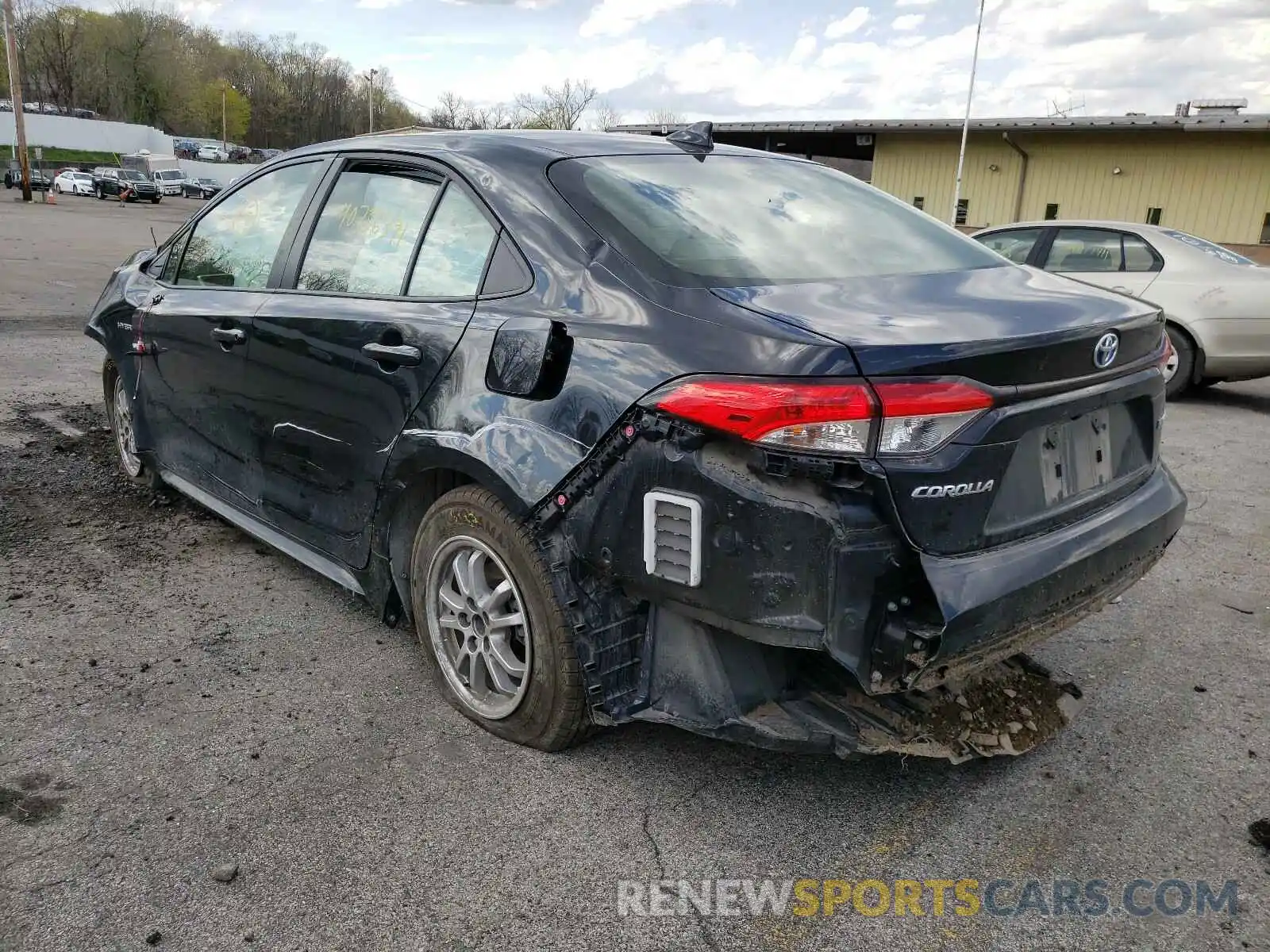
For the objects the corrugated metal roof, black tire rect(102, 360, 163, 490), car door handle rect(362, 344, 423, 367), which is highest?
the corrugated metal roof

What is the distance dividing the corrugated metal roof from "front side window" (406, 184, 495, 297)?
15.9 m

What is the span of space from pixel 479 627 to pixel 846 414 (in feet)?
4.45

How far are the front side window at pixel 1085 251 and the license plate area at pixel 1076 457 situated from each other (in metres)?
6.83

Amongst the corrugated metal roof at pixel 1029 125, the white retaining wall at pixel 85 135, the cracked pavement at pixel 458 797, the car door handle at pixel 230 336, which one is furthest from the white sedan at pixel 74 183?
the cracked pavement at pixel 458 797

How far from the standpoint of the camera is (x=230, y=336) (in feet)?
11.9

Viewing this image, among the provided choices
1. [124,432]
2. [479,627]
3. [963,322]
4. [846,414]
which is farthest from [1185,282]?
[124,432]

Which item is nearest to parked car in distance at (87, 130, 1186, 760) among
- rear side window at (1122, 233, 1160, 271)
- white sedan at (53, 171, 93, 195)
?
rear side window at (1122, 233, 1160, 271)

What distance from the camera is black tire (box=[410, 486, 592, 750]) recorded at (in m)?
2.54

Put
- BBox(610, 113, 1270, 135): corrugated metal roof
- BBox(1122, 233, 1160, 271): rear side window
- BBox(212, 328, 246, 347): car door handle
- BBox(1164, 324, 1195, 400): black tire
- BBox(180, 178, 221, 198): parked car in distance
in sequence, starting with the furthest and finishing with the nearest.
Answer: BBox(180, 178, 221, 198): parked car in distance < BBox(610, 113, 1270, 135): corrugated metal roof < BBox(1122, 233, 1160, 271): rear side window < BBox(1164, 324, 1195, 400): black tire < BBox(212, 328, 246, 347): car door handle

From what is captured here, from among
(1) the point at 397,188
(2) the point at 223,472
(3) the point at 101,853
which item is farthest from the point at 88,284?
(3) the point at 101,853

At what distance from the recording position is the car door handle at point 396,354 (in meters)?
2.84

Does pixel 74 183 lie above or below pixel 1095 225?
above

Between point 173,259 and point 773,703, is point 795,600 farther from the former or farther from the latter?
point 173,259

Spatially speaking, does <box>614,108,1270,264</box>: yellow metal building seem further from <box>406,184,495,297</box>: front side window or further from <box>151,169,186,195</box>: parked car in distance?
<box>151,169,186,195</box>: parked car in distance
